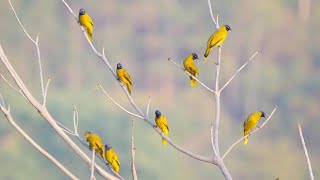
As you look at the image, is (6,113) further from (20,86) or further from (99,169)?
(99,169)

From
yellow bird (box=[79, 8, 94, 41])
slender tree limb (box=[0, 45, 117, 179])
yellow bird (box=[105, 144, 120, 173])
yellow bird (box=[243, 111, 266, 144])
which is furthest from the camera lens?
yellow bird (box=[79, 8, 94, 41])

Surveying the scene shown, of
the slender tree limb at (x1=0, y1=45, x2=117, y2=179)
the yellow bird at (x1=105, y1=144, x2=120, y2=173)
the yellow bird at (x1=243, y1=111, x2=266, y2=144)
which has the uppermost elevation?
the yellow bird at (x1=243, y1=111, x2=266, y2=144)

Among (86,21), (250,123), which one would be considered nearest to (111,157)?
(250,123)

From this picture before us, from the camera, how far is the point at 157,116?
12.5ft

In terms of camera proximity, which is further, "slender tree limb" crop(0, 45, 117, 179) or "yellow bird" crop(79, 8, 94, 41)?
"yellow bird" crop(79, 8, 94, 41)

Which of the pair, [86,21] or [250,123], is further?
[86,21]

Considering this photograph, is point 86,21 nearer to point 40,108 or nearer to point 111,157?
point 111,157

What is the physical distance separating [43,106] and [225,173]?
2.12 ft

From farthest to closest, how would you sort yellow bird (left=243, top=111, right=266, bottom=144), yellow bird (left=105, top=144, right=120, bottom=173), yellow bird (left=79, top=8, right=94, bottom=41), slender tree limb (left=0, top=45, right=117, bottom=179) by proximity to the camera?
yellow bird (left=79, top=8, right=94, bottom=41), yellow bird (left=243, top=111, right=266, bottom=144), yellow bird (left=105, top=144, right=120, bottom=173), slender tree limb (left=0, top=45, right=117, bottom=179)

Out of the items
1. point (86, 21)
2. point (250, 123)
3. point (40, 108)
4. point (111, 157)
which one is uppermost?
point (86, 21)

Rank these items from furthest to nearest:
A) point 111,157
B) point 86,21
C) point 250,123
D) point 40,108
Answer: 1. point 86,21
2. point 250,123
3. point 111,157
4. point 40,108

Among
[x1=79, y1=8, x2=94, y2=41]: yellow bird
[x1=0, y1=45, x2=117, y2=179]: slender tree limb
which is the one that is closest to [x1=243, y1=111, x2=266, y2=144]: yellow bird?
[x1=79, y1=8, x2=94, y2=41]: yellow bird

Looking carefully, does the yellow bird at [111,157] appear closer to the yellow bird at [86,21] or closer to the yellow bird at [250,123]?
the yellow bird at [250,123]

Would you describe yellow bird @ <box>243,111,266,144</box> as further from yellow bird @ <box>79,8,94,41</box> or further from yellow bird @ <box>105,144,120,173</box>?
yellow bird @ <box>79,8,94,41</box>
